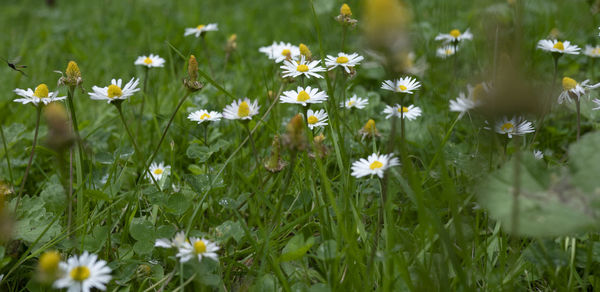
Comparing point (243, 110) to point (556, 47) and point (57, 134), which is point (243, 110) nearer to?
point (57, 134)

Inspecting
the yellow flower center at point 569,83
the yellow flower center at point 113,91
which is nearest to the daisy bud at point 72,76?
the yellow flower center at point 113,91

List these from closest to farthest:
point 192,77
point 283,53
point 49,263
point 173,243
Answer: point 49,263 < point 173,243 < point 192,77 < point 283,53

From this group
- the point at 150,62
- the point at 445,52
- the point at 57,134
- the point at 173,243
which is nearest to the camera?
the point at 57,134

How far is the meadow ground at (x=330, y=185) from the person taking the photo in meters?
1.02

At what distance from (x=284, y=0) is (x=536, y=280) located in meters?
3.88

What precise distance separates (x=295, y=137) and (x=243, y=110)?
1.00ft

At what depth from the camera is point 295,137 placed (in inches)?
42.3

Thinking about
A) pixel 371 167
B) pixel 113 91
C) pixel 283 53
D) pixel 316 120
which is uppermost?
pixel 283 53

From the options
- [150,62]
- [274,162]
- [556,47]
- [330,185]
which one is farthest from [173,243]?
[556,47]

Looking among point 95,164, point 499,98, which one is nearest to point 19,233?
point 95,164

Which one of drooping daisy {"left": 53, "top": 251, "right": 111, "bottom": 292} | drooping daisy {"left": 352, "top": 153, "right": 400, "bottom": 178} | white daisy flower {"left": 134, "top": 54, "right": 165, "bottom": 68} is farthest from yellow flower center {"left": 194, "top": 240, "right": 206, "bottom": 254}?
white daisy flower {"left": 134, "top": 54, "right": 165, "bottom": 68}

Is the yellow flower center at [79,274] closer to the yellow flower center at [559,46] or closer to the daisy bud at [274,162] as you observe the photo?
the daisy bud at [274,162]

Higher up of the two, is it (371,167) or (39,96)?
(39,96)

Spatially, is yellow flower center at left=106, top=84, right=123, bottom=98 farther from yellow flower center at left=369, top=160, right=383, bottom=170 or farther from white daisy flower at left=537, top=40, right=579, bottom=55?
white daisy flower at left=537, top=40, right=579, bottom=55
